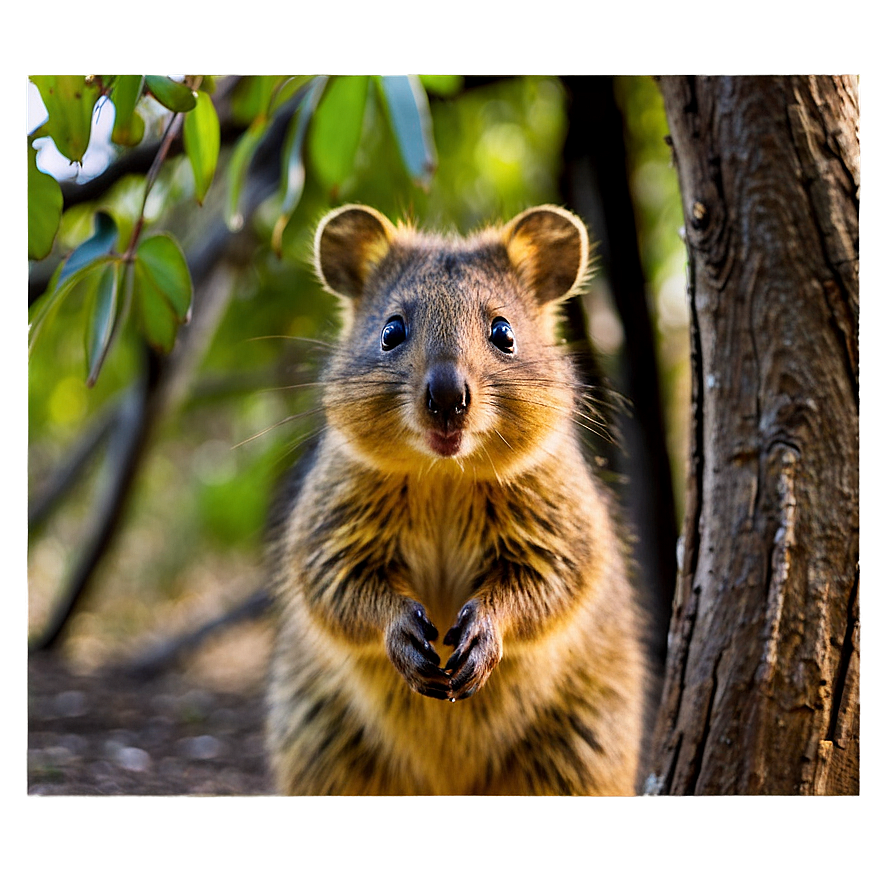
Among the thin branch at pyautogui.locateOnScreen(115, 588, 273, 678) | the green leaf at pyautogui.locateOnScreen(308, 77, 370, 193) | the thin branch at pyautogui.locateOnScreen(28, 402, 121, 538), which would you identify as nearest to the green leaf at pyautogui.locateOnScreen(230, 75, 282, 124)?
the green leaf at pyautogui.locateOnScreen(308, 77, 370, 193)

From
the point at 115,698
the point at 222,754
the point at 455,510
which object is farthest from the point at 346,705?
the point at 115,698

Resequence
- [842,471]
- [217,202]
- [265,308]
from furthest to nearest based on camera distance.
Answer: [265,308], [217,202], [842,471]

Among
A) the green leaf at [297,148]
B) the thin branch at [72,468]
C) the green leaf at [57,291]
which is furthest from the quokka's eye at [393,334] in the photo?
the thin branch at [72,468]

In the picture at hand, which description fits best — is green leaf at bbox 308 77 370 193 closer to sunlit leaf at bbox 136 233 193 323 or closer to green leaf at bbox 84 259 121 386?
sunlit leaf at bbox 136 233 193 323

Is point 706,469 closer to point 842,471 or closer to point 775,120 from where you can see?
point 842,471

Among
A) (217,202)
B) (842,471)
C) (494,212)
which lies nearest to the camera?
(842,471)

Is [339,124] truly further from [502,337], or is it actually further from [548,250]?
[502,337]
